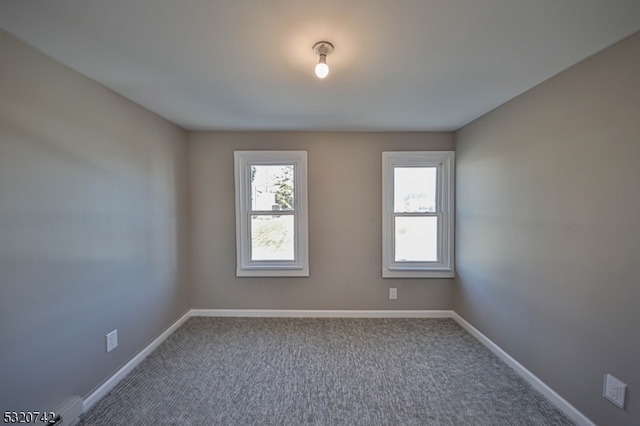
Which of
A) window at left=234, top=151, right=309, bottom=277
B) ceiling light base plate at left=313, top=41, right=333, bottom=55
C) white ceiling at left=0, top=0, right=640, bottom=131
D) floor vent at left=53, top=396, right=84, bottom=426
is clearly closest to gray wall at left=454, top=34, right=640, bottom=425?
white ceiling at left=0, top=0, right=640, bottom=131

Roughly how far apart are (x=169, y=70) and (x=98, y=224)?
3.99ft

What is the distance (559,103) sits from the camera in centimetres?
181

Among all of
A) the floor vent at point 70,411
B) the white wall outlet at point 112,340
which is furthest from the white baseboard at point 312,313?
the floor vent at point 70,411

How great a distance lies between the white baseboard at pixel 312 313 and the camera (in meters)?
3.24

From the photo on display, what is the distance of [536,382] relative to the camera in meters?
1.99

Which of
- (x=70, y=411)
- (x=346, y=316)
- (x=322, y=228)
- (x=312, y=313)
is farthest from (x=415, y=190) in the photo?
(x=70, y=411)

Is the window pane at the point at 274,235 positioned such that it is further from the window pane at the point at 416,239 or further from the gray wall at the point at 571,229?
the gray wall at the point at 571,229

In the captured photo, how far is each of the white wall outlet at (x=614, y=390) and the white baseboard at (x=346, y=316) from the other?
245mm

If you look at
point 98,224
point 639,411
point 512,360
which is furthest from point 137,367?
point 639,411

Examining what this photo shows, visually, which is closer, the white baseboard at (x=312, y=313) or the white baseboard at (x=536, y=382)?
the white baseboard at (x=536, y=382)

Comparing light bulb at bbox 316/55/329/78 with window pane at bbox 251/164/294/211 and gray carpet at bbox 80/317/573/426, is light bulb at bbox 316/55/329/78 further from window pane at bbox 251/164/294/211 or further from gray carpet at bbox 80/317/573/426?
gray carpet at bbox 80/317/573/426

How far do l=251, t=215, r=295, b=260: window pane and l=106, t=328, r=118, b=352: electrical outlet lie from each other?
1.50 m

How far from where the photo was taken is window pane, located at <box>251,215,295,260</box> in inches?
130

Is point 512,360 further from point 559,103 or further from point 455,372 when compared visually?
point 559,103
